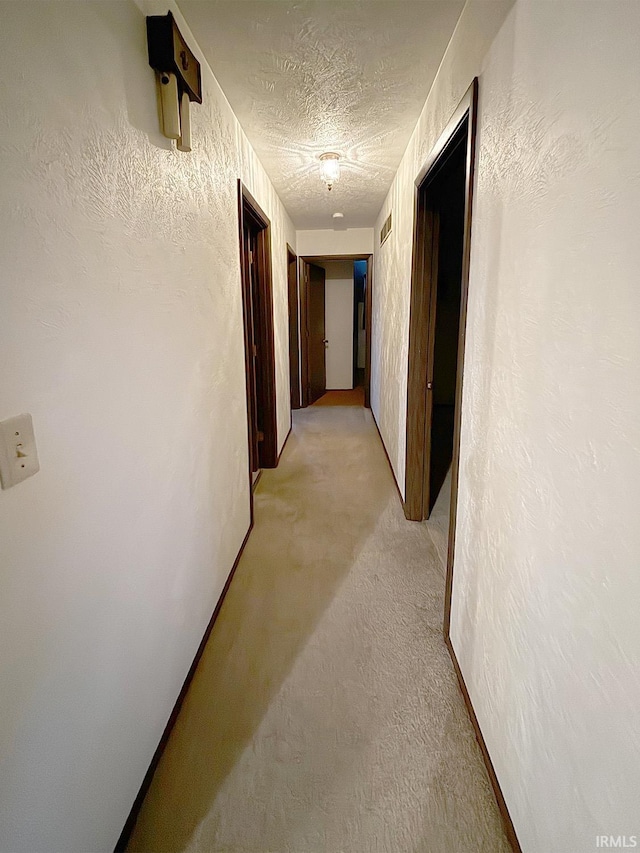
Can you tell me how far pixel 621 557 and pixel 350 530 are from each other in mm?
2077

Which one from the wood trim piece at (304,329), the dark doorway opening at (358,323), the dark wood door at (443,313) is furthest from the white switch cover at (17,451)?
the dark doorway opening at (358,323)

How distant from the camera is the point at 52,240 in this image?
0.82 m

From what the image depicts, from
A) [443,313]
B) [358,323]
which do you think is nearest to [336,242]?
[443,313]

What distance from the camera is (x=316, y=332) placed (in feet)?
21.0

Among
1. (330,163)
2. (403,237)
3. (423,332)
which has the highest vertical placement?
(330,163)

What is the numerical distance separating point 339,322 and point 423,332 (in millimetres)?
4637

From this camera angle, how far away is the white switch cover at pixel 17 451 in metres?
0.70

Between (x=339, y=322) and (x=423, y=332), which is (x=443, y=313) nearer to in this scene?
(x=339, y=322)

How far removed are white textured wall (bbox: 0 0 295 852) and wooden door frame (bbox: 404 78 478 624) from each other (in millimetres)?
986

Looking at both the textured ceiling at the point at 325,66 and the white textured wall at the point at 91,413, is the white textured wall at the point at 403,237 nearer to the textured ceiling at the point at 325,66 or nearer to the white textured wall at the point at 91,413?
the textured ceiling at the point at 325,66

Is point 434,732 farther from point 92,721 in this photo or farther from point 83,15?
point 83,15

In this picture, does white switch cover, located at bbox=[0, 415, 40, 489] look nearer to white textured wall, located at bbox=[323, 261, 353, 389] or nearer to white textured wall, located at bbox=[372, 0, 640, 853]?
white textured wall, located at bbox=[372, 0, 640, 853]

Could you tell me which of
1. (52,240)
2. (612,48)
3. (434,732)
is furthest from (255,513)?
(612,48)

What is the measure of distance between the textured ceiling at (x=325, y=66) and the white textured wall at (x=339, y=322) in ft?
13.2
